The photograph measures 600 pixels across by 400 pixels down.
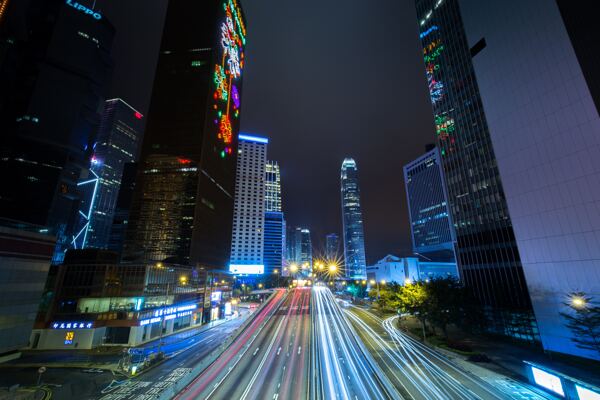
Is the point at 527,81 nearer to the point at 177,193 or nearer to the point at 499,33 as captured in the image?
the point at 499,33

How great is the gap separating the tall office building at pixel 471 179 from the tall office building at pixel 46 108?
138249 mm

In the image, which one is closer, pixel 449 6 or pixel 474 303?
pixel 474 303

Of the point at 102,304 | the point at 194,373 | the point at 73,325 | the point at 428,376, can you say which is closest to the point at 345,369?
the point at 428,376

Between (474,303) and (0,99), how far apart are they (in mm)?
169455

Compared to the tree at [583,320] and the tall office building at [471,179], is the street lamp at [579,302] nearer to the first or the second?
Answer: the tree at [583,320]

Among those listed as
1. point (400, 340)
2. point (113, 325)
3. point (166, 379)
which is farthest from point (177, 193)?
point (400, 340)

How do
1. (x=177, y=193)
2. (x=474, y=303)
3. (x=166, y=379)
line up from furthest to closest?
1. (x=177, y=193)
2. (x=474, y=303)
3. (x=166, y=379)

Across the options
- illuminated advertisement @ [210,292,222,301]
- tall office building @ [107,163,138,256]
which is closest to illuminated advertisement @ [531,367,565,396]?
illuminated advertisement @ [210,292,222,301]

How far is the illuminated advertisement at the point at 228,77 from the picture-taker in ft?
420

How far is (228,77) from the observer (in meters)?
142

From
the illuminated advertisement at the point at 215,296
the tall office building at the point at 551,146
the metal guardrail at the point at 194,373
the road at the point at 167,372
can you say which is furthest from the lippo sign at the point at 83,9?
the tall office building at the point at 551,146

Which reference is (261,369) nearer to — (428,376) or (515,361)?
(428,376)

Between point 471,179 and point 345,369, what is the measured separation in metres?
50.9

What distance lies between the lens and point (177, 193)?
10656 centimetres
